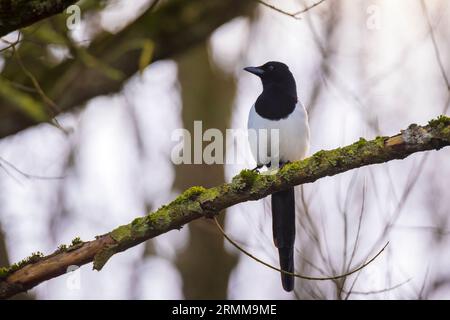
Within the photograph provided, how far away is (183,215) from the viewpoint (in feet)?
9.72

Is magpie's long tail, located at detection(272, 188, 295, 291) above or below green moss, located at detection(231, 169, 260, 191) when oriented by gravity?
above

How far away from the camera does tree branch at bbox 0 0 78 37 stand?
2.46 m

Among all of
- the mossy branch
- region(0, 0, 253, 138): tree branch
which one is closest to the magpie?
region(0, 0, 253, 138): tree branch

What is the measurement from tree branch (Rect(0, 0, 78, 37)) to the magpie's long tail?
193 cm

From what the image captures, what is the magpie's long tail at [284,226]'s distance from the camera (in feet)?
12.9

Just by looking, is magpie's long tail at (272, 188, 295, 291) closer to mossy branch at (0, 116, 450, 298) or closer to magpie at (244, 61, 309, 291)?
magpie at (244, 61, 309, 291)

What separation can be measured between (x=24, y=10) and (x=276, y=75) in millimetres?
2345

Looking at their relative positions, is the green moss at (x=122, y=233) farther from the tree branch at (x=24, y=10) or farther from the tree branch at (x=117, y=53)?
the tree branch at (x=117, y=53)

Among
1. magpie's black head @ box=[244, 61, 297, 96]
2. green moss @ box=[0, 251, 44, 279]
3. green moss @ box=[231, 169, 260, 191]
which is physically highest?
magpie's black head @ box=[244, 61, 297, 96]

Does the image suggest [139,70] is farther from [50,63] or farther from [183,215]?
[183,215]

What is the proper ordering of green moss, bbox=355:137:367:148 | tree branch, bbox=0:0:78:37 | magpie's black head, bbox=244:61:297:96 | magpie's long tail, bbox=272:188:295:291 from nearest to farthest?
1. tree branch, bbox=0:0:78:37
2. green moss, bbox=355:137:367:148
3. magpie's long tail, bbox=272:188:295:291
4. magpie's black head, bbox=244:61:297:96
